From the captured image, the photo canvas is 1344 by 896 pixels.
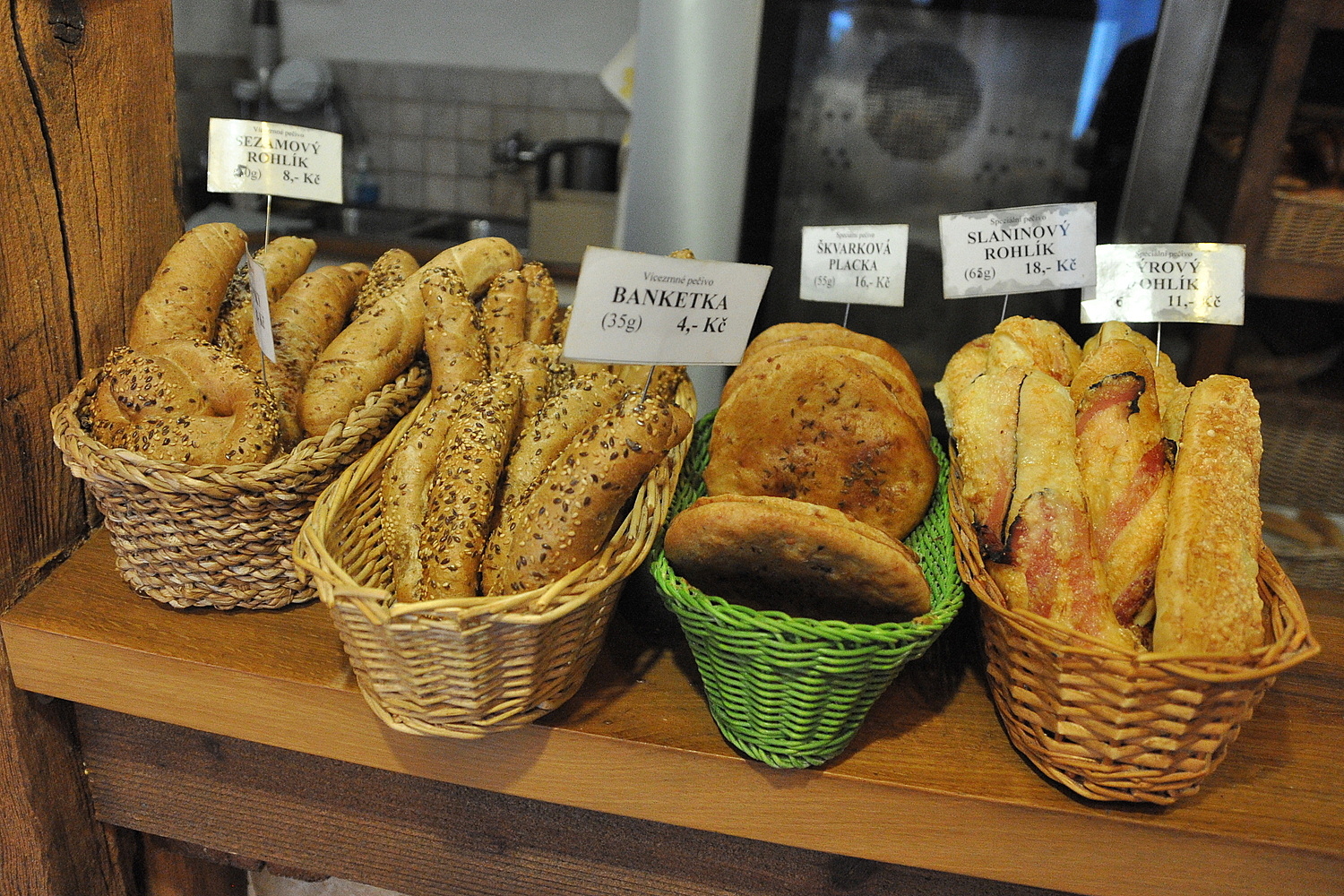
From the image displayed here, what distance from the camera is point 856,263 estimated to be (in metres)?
1.26

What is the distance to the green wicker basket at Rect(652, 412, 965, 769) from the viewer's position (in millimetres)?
826

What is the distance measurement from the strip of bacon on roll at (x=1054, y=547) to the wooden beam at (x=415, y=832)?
0.36m

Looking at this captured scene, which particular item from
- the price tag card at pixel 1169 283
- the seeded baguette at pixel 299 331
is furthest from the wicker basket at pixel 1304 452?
the seeded baguette at pixel 299 331

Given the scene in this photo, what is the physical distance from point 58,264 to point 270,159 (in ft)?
0.98

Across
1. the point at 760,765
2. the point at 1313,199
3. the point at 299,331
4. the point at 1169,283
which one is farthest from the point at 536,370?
the point at 1313,199

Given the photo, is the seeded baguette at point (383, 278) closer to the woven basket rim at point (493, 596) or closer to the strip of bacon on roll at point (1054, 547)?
the woven basket rim at point (493, 596)

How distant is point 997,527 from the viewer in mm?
971

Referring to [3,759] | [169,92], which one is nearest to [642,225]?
[169,92]

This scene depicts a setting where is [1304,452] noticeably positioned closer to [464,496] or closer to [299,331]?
[464,496]

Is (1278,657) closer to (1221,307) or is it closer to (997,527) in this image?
(997,527)

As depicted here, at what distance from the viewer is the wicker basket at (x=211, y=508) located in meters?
0.98

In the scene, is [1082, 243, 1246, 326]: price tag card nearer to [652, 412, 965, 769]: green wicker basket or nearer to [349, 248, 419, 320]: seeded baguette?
[652, 412, 965, 769]: green wicker basket

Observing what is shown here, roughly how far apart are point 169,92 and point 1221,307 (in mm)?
1456

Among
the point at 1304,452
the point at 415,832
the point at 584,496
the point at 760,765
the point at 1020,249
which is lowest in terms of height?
the point at 415,832
